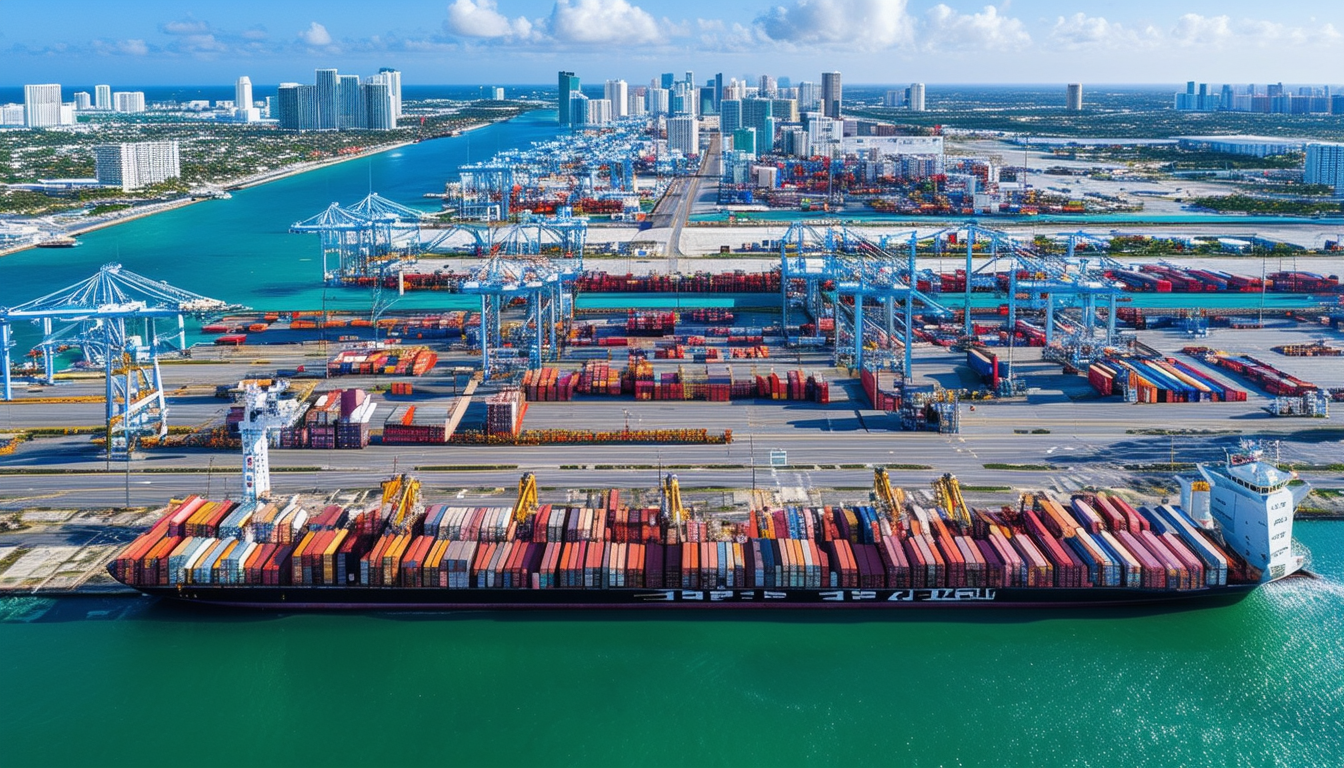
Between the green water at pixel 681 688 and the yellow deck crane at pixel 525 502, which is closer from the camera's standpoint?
the green water at pixel 681 688

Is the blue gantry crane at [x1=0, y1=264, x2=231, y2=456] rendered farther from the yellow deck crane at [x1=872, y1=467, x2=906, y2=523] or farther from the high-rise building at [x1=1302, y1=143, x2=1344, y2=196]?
the high-rise building at [x1=1302, y1=143, x2=1344, y2=196]

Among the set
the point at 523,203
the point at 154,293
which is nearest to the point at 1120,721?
the point at 154,293

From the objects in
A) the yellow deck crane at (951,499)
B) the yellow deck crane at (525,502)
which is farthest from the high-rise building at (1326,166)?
the yellow deck crane at (525,502)

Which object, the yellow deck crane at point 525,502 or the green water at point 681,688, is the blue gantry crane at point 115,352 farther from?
the yellow deck crane at point 525,502

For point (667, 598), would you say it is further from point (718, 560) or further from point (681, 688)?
point (681, 688)

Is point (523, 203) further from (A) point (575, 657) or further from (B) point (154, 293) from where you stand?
Answer: (A) point (575, 657)

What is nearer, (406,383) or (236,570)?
(236,570)

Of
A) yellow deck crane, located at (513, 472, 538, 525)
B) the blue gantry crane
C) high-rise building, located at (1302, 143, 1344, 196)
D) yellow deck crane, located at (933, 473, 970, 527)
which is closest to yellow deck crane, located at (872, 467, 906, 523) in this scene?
yellow deck crane, located at (933, 473, 970, 527)
